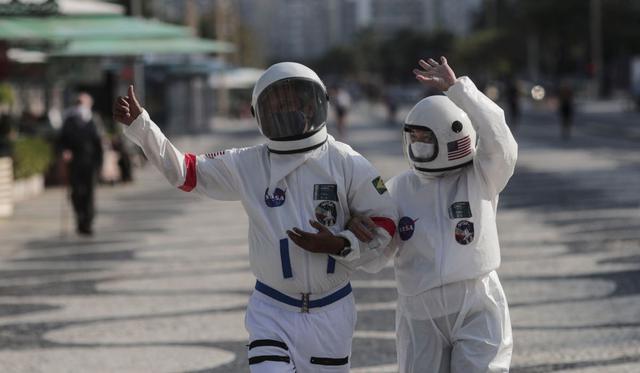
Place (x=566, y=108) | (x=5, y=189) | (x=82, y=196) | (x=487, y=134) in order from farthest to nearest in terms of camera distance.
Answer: (x=566, y=108) → (x=5, y=189) → (x=82, y=196) → (x=487, y=134)

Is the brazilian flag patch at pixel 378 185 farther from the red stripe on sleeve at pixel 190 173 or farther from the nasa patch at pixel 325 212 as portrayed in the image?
the red stripe on sleeve at pixel 190 173

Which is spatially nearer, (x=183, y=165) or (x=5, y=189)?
(x=183, y=165)

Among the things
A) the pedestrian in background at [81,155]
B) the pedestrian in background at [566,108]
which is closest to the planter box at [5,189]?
the pedestrian in background at [81,155]

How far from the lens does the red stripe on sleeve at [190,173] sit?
17.0 feet

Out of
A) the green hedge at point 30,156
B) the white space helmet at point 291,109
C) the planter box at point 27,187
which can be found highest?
the white space helmet at point 291,109

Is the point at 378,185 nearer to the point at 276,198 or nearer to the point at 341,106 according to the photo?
the point at 276,198

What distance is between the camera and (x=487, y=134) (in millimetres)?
5094

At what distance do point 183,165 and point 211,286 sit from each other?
20.0 ft

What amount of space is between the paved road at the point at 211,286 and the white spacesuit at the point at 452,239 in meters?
2.39

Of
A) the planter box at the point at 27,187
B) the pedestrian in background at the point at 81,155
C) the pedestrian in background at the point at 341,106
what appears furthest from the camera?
the pedestrian in background at the point at 341,106

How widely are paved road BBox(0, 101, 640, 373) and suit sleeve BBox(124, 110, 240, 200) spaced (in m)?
2.52

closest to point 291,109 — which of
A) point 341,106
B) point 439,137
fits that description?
point 439,137

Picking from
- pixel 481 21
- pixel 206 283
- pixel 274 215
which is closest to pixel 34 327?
pixel 206 283

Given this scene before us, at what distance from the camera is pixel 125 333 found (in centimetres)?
903
